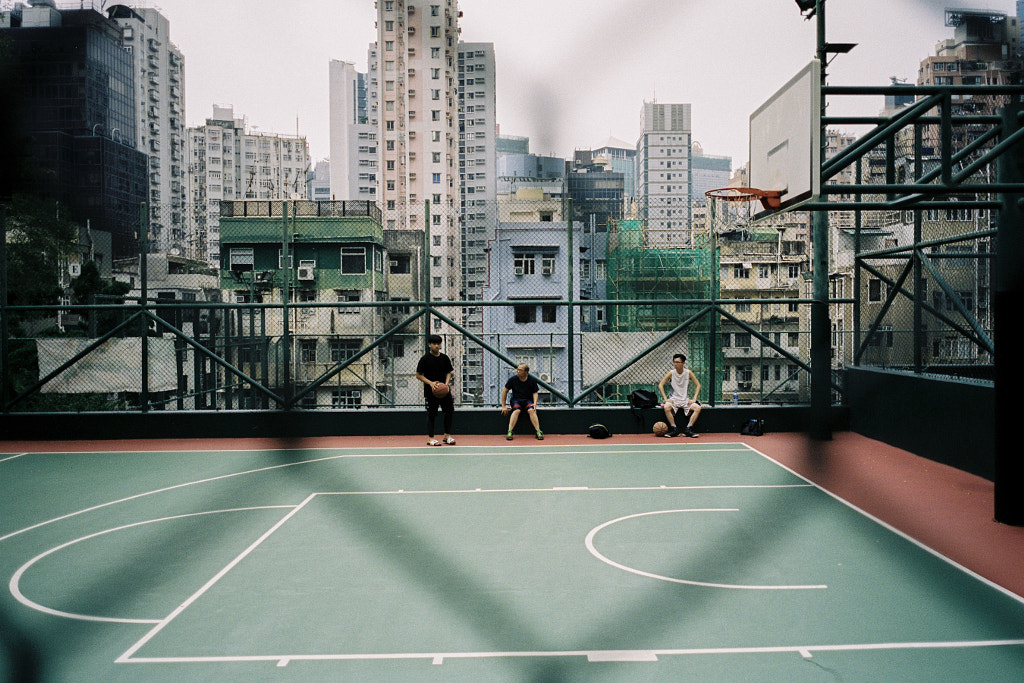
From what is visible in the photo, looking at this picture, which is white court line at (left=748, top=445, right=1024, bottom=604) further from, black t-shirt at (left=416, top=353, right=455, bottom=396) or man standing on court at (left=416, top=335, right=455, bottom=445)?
black t-shirt at (left=416, top=353, right=455, bottom=396)

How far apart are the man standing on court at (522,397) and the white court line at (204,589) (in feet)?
16.0

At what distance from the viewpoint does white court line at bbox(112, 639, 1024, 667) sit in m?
4.30

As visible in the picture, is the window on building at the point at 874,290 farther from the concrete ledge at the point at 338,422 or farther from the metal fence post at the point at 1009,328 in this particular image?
the metal fence post at the point at 1009,328

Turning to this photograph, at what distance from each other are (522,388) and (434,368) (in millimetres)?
1692

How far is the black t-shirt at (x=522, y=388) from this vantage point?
12.0 m

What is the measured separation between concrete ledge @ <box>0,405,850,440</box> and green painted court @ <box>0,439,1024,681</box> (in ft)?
10.7

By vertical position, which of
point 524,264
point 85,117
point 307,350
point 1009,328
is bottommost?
point 307,350

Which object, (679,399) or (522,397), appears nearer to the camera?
(522,397)

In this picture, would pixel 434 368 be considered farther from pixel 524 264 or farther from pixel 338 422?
pixel 524 264

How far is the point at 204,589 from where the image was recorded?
543 centimetres

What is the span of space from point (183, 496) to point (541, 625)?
17.8ft

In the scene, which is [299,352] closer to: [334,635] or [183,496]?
[183,496]

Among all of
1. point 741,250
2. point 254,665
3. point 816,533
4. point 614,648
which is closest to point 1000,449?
point 816,533

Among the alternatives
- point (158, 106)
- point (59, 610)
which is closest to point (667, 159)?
point (158, 106)
